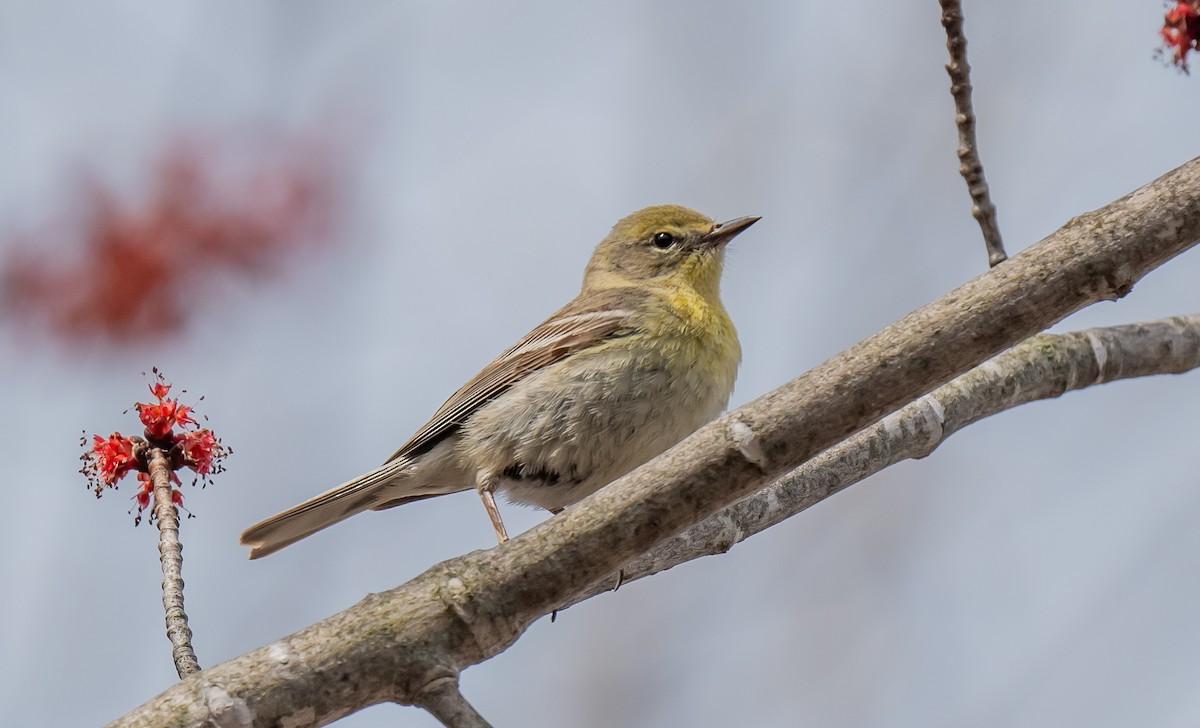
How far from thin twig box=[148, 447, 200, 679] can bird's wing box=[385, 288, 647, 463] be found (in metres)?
2.10

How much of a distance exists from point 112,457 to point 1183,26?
130 inches

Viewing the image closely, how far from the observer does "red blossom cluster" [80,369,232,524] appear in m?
3.55

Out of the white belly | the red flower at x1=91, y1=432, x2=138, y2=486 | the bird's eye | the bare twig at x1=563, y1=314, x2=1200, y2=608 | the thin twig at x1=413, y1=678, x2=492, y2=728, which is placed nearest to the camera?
the thin twig at x1=413, y1=678, x2=492, y2=728

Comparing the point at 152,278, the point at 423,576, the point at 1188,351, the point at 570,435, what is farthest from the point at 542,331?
the point at 423,576

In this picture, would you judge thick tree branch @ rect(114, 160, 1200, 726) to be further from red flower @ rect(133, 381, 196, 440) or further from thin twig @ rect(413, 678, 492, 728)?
red flower @ rect(133, 381, 196, 440)

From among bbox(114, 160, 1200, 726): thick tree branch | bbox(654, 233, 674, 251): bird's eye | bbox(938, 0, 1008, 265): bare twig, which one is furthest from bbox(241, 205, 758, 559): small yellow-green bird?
bbox(114, 160, 1200, 726): thick tree branch

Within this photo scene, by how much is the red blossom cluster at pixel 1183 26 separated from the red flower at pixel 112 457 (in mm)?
3252

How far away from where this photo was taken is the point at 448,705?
8.27 feet

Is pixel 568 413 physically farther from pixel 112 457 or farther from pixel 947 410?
pixel 112 457

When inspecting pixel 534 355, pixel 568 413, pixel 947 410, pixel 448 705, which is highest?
pixel 534 355

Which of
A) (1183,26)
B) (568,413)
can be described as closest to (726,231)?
(568,413)

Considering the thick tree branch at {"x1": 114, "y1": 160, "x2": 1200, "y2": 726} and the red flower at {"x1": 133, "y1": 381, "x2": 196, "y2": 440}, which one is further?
the red flower at {"x1": 133, "y1": 381, "x2": 196, "y2": 440}

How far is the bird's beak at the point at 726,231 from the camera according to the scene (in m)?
6.34

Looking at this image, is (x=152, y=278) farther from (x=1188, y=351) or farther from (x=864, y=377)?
(x=1188, y=351)
